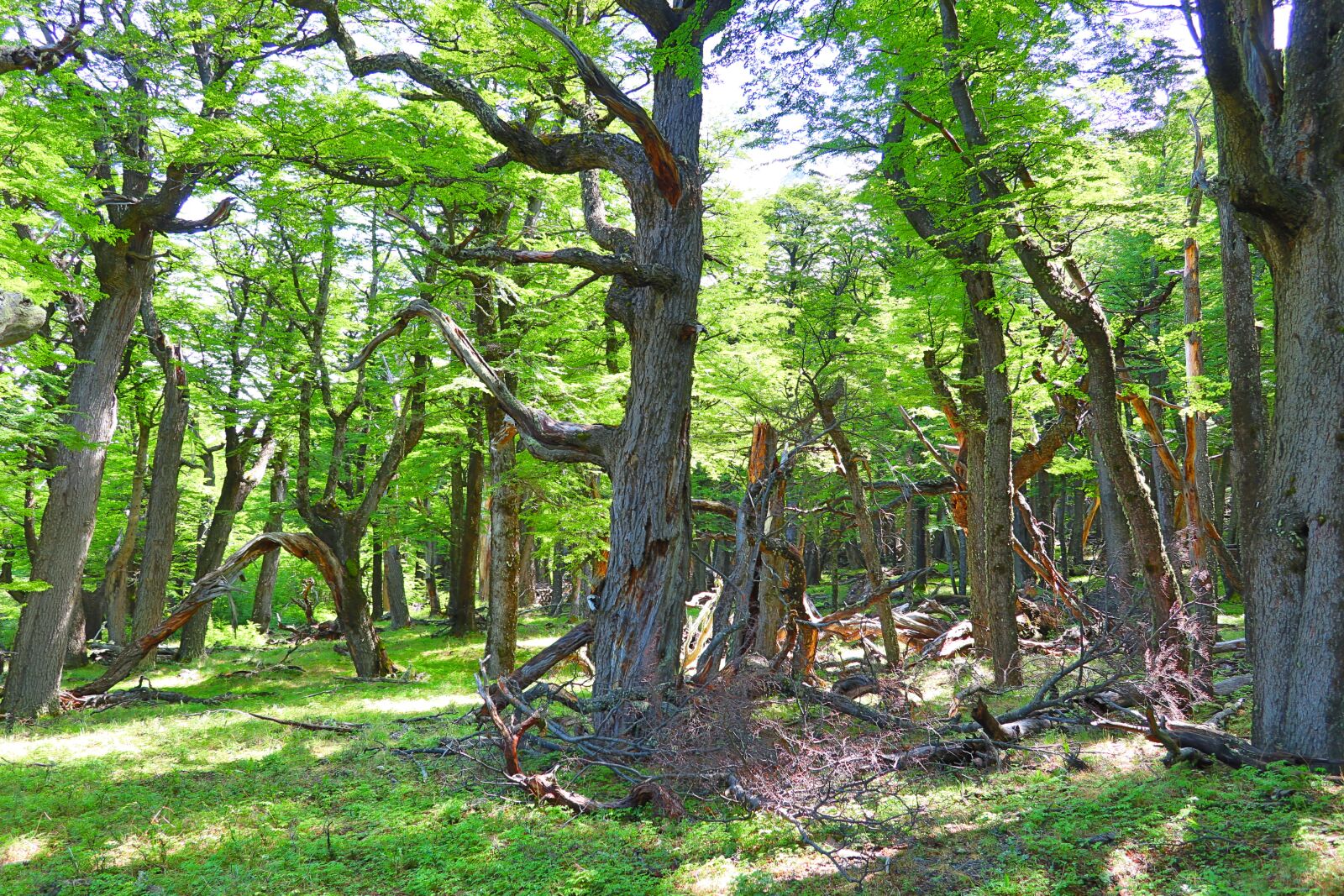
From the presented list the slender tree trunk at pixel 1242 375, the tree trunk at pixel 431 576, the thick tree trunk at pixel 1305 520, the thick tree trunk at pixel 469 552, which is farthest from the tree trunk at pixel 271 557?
the thick tree trunk at pixel 1305 520

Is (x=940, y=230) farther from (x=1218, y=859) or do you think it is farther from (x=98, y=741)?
(x=98, y=741)

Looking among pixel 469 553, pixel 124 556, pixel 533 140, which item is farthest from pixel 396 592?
pixel 533 140

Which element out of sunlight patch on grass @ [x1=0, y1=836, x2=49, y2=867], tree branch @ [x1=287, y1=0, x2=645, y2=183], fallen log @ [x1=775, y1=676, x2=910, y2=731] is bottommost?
sunlight patch on grass @ [x1=0, y1=836, x2=49, y2=867]

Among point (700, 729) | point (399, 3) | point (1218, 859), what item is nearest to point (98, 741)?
point (700, 729)

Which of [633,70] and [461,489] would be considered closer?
[633,70]

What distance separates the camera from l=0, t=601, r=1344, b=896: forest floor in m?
4.11

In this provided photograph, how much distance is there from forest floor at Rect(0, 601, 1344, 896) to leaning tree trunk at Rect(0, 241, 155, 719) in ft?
12.0

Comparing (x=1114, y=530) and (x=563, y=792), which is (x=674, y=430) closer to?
(x=563, y=792)

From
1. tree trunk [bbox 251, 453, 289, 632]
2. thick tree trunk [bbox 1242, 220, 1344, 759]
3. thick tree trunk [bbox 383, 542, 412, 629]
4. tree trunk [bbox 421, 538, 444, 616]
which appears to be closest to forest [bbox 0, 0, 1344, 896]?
thick tree trunk [bbox 1242, 220, 1344, 759]

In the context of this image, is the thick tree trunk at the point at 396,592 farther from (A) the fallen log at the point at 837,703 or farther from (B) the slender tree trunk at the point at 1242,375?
(B) the slender tree trunk at the point at 1242,375

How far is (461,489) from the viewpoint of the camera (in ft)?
67.5

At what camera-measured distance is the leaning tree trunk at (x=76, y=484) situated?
10312 mm

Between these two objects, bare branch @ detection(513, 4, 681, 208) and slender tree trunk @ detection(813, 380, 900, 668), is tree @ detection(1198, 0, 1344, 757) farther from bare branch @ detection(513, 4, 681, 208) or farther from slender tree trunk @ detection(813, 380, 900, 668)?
slender tree trunk @ detection(813, 380, 900, 668)

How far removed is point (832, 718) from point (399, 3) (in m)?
8.51
